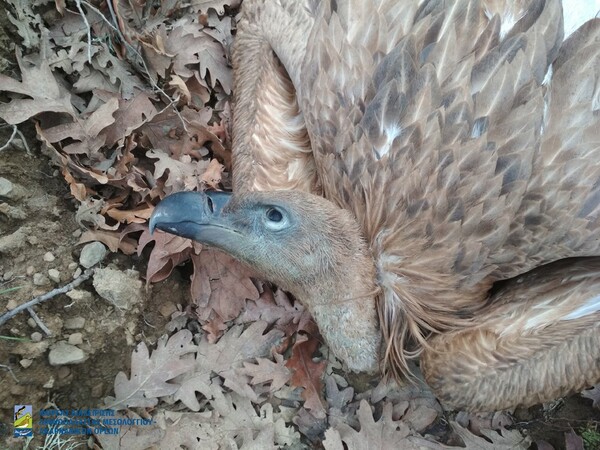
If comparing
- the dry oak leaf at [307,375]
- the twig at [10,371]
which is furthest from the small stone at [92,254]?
the dry oak leaf at [307,375]

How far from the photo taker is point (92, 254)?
309 cm

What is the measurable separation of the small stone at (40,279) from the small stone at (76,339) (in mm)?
327

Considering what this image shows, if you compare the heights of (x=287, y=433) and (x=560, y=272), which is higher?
(x=560, y=272)

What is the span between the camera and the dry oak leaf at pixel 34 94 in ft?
9.77

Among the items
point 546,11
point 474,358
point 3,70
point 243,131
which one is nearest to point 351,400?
point 474,358

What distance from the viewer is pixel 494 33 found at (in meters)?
2.53

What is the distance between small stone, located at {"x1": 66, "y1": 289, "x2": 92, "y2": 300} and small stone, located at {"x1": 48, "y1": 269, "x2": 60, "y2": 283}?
0.10 metres

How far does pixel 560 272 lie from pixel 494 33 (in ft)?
4.09

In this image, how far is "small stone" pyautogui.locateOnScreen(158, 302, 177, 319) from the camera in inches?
130

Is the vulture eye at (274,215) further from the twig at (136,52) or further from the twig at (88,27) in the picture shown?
the twig at (88,27)

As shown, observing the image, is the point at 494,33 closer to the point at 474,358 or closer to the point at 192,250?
the point at 474,358

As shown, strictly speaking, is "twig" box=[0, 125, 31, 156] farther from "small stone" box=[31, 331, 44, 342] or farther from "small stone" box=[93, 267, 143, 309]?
"small stone" box=[31, 331, 44, 342]

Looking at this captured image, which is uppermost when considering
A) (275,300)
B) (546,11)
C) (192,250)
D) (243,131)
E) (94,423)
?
(546,11)

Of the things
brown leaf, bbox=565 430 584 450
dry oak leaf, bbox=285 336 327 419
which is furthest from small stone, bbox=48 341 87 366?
brown leaf, bbox=565 430 584 450
